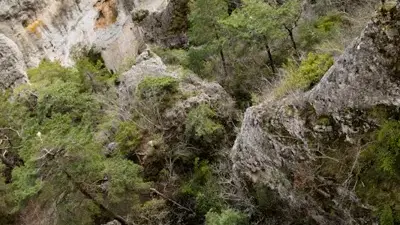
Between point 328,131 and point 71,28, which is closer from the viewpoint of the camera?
point 328,131

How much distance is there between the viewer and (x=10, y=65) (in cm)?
3102

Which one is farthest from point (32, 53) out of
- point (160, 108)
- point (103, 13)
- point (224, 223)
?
point (224, 223)

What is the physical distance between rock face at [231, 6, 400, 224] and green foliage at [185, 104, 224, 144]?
4728mm

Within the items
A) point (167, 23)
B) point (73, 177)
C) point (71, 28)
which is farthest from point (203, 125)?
point (71, 28)

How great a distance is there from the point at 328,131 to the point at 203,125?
25.3 ft

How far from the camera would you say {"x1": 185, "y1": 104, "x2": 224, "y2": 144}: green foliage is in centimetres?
1808

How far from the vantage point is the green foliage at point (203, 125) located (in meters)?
18.1

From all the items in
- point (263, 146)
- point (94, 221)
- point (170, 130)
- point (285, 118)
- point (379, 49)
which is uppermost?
point (379, 49)

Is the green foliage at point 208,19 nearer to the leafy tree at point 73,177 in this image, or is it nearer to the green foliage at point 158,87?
the green foliage at point 158,87

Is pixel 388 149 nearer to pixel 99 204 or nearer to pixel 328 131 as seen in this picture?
pixel 328 131

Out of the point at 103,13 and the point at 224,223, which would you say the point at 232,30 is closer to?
the point at 224,223

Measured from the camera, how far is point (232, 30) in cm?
2106

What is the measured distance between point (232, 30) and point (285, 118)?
391 inches

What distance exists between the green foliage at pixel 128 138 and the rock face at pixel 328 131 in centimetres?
726
